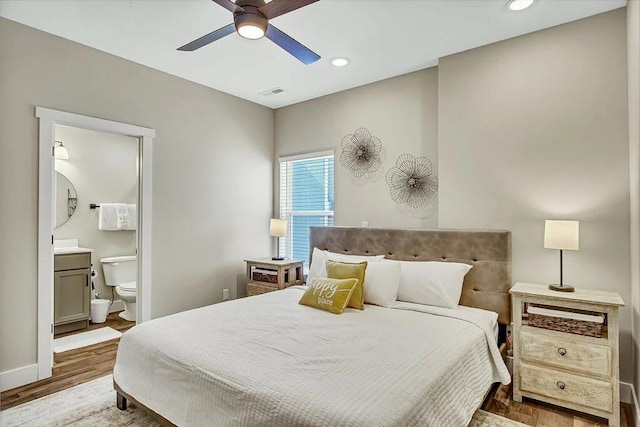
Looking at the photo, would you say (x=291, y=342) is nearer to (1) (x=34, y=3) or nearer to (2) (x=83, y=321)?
(1) (x=34, y=3)

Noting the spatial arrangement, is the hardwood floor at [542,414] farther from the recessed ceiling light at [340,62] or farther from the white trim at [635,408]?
the recessed ceiling light at [340,62]

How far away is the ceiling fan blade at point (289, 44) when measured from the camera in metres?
2.28

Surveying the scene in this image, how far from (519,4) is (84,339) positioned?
5055 millimetres

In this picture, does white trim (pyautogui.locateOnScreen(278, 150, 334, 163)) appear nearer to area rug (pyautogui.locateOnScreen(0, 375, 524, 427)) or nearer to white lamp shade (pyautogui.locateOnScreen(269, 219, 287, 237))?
white lamp shade (pyautogui.locateOnScreen(269, 219, 287, 237))

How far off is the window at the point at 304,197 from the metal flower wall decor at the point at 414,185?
35.5 inches

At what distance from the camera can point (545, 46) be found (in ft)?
9.25

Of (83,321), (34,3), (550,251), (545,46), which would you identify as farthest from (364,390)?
(83,321)

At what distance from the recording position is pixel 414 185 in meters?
3.65

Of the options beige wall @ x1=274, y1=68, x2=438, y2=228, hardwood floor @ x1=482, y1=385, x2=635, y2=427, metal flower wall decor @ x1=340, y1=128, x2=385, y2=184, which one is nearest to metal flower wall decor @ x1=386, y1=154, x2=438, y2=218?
beige wall @ x1=274, y1=68, x2=438, y2=228

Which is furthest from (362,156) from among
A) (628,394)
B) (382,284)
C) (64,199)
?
(64,199)

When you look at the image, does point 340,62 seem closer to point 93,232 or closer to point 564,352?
point 564,352

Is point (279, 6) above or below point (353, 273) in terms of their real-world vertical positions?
above

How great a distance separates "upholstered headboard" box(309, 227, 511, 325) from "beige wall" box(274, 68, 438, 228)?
0.33 m

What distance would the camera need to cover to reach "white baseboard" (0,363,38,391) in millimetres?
2648
